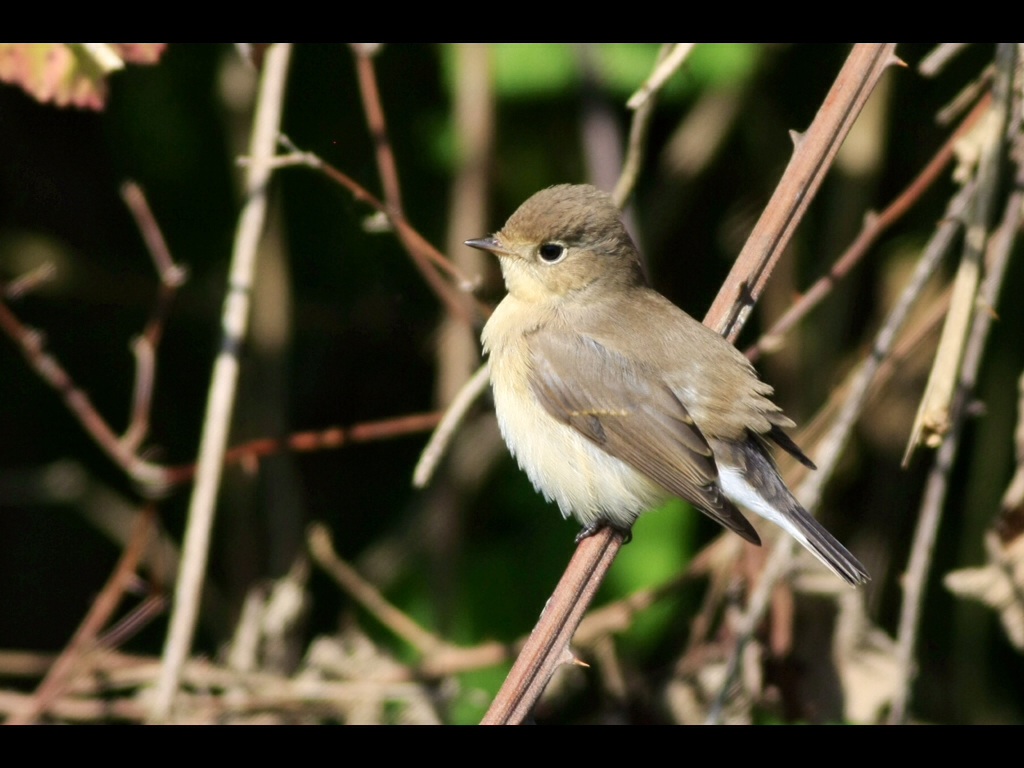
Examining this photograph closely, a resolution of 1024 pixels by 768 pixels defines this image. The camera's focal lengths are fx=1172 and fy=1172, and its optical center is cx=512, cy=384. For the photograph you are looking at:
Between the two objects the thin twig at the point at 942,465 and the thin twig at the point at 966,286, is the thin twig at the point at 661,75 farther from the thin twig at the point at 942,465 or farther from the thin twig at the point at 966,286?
the thin twig at the point at 942,465

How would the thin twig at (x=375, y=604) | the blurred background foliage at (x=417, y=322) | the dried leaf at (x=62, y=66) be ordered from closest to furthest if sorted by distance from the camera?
the dried leaf at (x=62, y=66)
the thin twig at (x=375, y=604)
the blurred background foliage at (x=417, y=322)

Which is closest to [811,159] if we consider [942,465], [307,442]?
[942,465]

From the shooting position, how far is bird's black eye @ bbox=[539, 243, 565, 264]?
12.3 ft

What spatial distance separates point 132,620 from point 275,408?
1038 millimetres

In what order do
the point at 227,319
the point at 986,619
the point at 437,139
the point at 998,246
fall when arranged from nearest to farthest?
the point at 998,246
the point at 227,319
the point at 986,619
the point at 437,139

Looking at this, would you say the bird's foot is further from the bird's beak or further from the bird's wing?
the bird's beak

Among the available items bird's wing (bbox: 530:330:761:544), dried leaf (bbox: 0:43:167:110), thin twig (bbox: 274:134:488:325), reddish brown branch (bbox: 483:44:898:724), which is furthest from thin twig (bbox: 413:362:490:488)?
dried leaf (bbox: 0:43:167:110)

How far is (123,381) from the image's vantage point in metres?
5.41

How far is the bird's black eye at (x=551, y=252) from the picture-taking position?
3.75m

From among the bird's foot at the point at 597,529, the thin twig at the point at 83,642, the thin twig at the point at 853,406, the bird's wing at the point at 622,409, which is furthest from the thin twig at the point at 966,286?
the thin twig at the point at 83,642

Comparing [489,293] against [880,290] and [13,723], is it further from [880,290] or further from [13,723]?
[13,723]

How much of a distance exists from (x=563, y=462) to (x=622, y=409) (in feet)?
0.81

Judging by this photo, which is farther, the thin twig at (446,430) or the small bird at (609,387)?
the small bird at (609,387)
